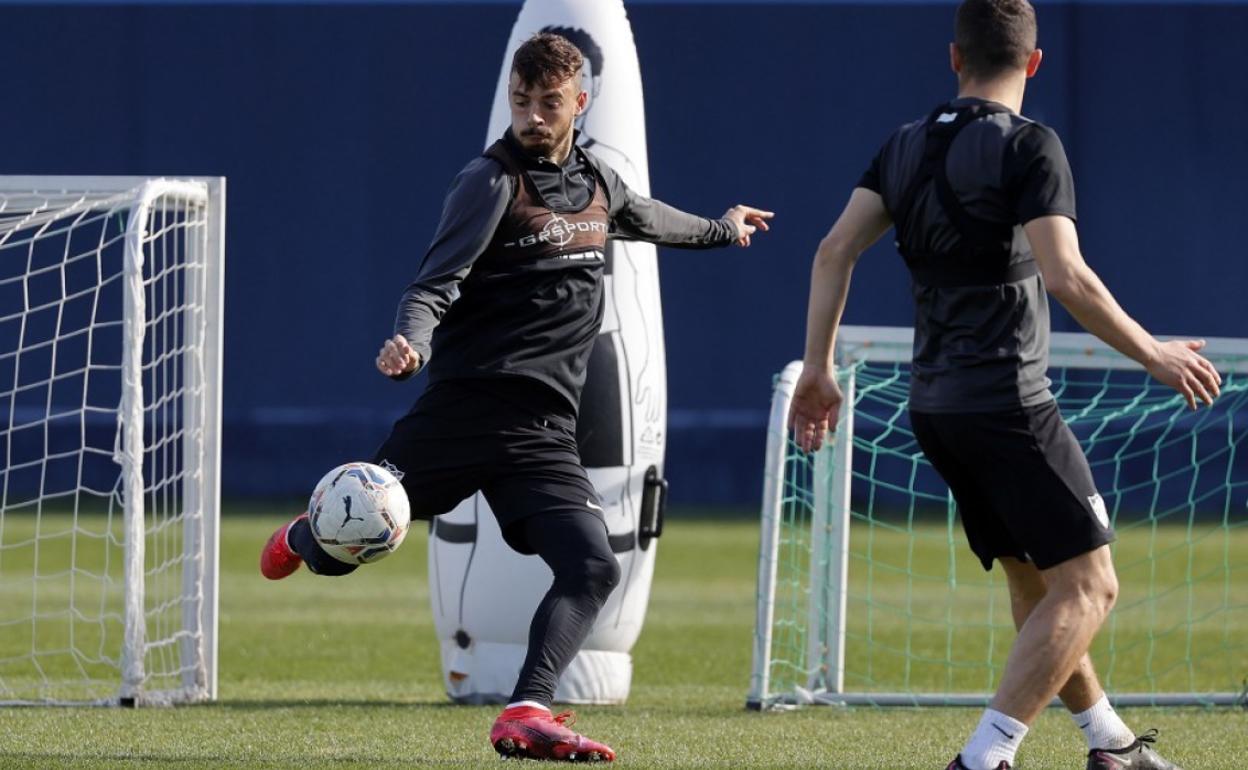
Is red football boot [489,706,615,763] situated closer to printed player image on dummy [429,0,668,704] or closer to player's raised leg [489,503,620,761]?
player's raised leg [489,503,620,761]

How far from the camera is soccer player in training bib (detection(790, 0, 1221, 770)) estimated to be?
384 cm

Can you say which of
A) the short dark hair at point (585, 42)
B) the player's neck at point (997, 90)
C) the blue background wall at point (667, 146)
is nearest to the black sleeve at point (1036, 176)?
the player's neck at point (997, 90)

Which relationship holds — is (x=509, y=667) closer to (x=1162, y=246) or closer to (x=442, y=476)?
(x=442, y=476)

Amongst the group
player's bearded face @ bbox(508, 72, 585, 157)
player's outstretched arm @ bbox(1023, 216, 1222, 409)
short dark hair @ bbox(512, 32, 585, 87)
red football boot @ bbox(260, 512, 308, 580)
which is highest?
short dark hair @ bbox(512, 32, 585, 87)

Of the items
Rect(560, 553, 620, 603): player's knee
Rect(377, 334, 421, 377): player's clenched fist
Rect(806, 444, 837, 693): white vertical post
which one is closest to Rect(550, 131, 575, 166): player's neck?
Rect(377, 334, 421, 377): player's clenched fist

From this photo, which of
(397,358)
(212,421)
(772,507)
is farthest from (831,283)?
(212,421)

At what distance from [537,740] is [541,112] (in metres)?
1.55

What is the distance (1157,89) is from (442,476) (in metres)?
14.3

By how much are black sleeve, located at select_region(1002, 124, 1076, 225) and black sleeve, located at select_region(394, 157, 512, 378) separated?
1.31 m

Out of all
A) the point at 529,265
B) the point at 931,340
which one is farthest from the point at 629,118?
the point at 931,340

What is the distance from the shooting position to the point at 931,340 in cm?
405

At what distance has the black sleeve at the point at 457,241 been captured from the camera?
14.2ft

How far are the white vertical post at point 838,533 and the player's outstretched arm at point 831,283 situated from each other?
247cm

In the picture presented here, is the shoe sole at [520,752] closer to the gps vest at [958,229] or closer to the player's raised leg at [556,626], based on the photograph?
the player's raised leg at [556,626]
